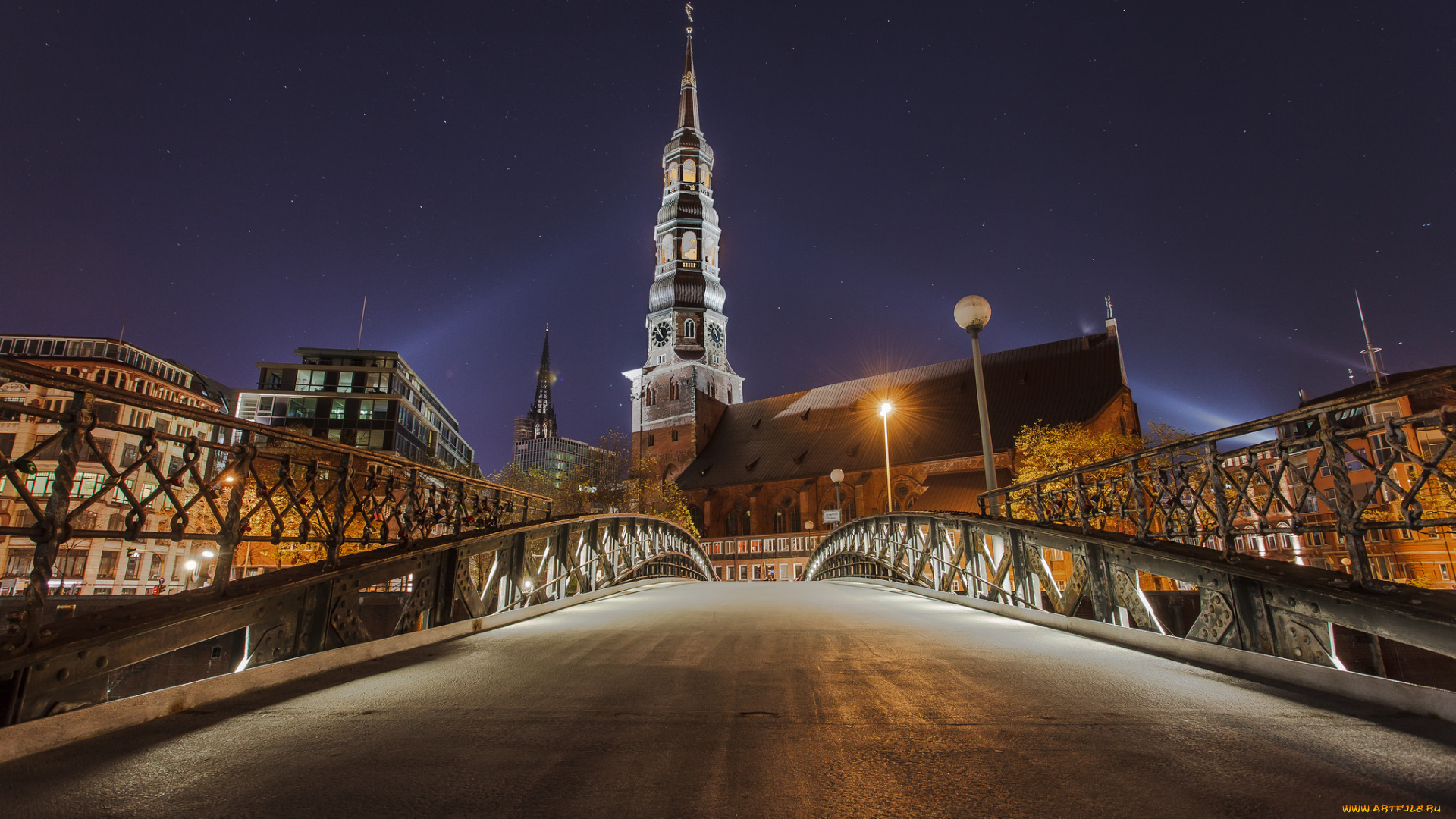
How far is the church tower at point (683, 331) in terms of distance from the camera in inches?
2493

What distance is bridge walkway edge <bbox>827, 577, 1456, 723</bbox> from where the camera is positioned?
3535 mm

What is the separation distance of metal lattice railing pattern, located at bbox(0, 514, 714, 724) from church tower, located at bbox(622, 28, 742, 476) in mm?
52628

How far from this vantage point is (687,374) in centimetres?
6469

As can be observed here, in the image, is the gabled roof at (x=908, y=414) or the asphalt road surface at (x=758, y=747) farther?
the gabled roof at (x=908, y=414)

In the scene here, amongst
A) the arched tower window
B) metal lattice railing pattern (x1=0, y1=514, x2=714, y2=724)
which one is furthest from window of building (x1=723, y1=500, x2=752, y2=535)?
metal lattice railing pattern (x1=0, y1=514, x2=714, y2=724)

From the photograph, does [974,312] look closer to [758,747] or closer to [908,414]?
[758,747]

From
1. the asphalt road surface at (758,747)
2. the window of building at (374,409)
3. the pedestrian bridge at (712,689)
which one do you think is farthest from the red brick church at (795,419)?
the asphalt road surface at (758,747)

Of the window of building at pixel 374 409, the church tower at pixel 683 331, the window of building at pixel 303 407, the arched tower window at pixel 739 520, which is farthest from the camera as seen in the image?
the church tower at pixel 683 331

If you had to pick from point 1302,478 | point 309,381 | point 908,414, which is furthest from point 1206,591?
point 309,381

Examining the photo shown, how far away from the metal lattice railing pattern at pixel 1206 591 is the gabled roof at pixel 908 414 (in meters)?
34.5

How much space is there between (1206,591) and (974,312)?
285 inches

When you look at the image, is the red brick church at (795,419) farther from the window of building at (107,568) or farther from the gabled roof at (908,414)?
the window of building at (107,568)

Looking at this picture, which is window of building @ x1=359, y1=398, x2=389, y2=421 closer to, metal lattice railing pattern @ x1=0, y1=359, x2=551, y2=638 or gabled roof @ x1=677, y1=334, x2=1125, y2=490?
gabled roof @ x1=677, y1=334, x2=1125, y2=490

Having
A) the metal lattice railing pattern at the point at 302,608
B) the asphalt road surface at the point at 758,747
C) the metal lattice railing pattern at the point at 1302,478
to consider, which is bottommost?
the asphalt road surface at the point at 758,747
